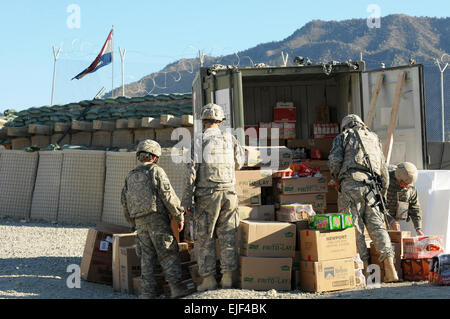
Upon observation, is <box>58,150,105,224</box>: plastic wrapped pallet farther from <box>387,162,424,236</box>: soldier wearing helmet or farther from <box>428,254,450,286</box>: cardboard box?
<box>428,254,450,286</box>: cardboard box

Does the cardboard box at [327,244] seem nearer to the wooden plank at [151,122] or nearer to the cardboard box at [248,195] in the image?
the cardboard box at [248,195]

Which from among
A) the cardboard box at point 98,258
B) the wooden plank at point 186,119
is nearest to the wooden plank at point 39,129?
the wooden plank at point 186,119

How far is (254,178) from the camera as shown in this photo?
6.57 meters

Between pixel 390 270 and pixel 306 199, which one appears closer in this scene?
pixel 390 270

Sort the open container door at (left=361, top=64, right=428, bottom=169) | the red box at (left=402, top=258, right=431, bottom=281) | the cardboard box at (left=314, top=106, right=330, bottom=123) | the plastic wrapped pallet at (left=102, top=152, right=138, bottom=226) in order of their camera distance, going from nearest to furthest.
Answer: the red box at (left=402, top=258, right=431, bottom=281) < the open container door at (left=361, top=64, right=428, bottom=169) < the cardboard box at (left=314, top=106, right=330, bottom=123) < the plastic wrapped pallet at (left=102, top=152, right=138, bottom=226)

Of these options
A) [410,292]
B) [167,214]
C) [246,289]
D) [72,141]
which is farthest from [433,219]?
[72,141]

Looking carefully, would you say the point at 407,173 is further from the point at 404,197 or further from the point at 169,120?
the point at 169,120

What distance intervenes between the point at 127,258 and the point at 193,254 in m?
0.68

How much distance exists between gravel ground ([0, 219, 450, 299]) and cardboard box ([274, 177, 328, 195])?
1.37 m

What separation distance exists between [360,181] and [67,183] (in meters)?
7.31

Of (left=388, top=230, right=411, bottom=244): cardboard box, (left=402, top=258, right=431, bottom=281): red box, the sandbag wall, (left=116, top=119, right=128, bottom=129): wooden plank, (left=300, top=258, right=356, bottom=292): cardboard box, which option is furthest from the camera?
(left=116, top=119, right=128, bottom=129): wooden plank

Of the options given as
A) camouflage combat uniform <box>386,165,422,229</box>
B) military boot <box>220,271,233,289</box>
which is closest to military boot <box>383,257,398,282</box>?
camouflage combat uniform <box>386,165,422,229</box>

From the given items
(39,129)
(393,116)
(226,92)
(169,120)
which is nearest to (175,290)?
(226,92)

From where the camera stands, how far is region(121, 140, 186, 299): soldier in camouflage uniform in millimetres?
5734
